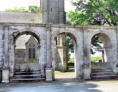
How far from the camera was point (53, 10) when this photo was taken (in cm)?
2500

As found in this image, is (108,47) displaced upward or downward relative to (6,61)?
upward

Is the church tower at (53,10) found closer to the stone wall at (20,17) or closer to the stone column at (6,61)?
the stone wall at (20,17)

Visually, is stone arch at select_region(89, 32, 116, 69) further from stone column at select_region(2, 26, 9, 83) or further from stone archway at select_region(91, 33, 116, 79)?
stone column at select_region(2, 26, 9, 83)

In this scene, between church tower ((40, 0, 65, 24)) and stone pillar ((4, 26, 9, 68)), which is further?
church tower ((40, 0, 65, 24))

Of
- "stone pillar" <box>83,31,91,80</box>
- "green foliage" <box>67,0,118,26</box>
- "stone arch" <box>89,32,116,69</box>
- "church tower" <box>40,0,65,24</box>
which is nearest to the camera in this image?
"stone pillar" <box>83,31,91,80</box>

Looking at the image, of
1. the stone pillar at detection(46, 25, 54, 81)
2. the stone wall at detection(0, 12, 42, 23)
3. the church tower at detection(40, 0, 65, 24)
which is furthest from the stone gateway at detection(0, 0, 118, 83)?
the stone wall at detection(0, 12, 42, 23)

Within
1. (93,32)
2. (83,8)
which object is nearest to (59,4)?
(83,8)

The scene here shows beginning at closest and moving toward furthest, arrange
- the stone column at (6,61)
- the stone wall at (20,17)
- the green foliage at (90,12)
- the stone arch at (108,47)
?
the stone column at (6,61), the stone arch at (108,47), the green foliage at (90,12), the stone wall at (20,17)

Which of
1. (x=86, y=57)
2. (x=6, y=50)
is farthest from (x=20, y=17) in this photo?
(x=86, y=57)

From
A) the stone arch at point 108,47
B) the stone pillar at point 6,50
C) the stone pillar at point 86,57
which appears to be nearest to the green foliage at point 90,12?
the stone arch at point 108,47

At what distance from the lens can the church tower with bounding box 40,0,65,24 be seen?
2450cm

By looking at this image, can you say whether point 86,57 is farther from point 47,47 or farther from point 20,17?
point 20,17

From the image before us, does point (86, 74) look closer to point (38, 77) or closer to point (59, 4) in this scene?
point (38, 77)

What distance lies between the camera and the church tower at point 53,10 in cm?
2450
